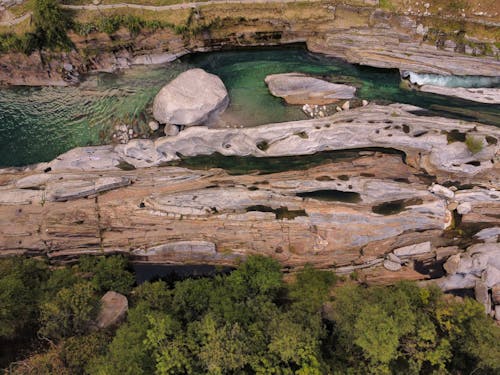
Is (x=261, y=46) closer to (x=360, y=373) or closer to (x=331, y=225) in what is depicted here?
(x=331, y=225)

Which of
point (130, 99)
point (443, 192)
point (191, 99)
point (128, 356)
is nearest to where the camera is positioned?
point (128, 356)

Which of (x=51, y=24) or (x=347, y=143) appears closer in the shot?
(x=51, y=24)

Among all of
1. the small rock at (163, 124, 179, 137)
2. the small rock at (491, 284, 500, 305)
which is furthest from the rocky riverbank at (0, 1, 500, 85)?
the small rock at (491, 284, 500, 305)

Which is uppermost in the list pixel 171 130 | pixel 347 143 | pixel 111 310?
pixel 171 130

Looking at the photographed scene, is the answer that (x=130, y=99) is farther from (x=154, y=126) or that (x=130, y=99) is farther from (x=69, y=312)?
(x=69, y=312)

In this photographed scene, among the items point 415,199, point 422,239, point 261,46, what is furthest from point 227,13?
point 422,239

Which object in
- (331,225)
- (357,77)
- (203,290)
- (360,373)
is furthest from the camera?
(357,77)

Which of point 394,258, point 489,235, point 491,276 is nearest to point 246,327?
point 394,258

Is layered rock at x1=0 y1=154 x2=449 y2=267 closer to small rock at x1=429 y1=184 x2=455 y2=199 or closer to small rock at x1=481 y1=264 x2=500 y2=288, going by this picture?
small rock at x1=429 y1=184 x2=455 y2=199

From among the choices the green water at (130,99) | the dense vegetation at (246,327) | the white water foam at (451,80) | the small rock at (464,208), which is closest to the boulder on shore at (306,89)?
the green water at (130,99)
